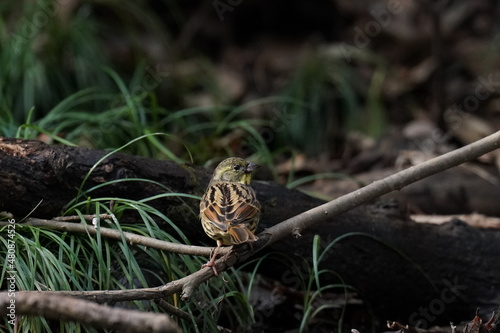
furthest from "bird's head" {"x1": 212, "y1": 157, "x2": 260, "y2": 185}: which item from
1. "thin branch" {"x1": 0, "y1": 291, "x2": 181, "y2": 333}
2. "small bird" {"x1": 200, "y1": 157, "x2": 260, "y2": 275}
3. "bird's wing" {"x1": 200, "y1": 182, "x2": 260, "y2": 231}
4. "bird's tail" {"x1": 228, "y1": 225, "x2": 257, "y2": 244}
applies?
"thin branch" {"x1": 0, "y1": 291, "x2": 181, "y2": 333}

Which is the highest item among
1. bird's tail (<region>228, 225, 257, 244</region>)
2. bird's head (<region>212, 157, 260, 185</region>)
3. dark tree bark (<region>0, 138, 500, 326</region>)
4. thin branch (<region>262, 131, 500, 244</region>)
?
bird's head (<region>212, 157, 260, 185</region>)

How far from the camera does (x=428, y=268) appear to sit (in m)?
4.29

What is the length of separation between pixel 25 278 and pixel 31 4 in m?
4.24

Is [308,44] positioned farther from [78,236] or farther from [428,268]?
[78,236]

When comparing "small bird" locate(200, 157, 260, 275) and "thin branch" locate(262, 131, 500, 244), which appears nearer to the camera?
"small bird" locate(200, 157, 260, 275)

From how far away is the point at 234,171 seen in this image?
404 cm

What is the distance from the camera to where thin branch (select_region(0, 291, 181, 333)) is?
2334 millimetres

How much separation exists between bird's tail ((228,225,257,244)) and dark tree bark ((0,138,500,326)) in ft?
2.31

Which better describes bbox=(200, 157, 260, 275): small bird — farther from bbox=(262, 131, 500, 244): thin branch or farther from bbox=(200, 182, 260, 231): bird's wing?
bbox=(262, 131, 500, 244): thin branch

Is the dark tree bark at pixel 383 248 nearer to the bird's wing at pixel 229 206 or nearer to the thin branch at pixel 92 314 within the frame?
the bird's wing at pixel 229 206

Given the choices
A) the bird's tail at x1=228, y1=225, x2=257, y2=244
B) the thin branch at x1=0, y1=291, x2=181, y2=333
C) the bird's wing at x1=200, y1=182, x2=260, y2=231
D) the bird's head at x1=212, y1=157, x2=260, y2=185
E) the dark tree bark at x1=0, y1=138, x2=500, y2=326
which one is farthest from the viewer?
the bird's head at x1=212, y1=157, x2=260, y2=185

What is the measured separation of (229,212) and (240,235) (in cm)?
25

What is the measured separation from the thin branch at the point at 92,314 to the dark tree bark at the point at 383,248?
1.41 m

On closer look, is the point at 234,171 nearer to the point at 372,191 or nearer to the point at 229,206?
the point at 229,206
